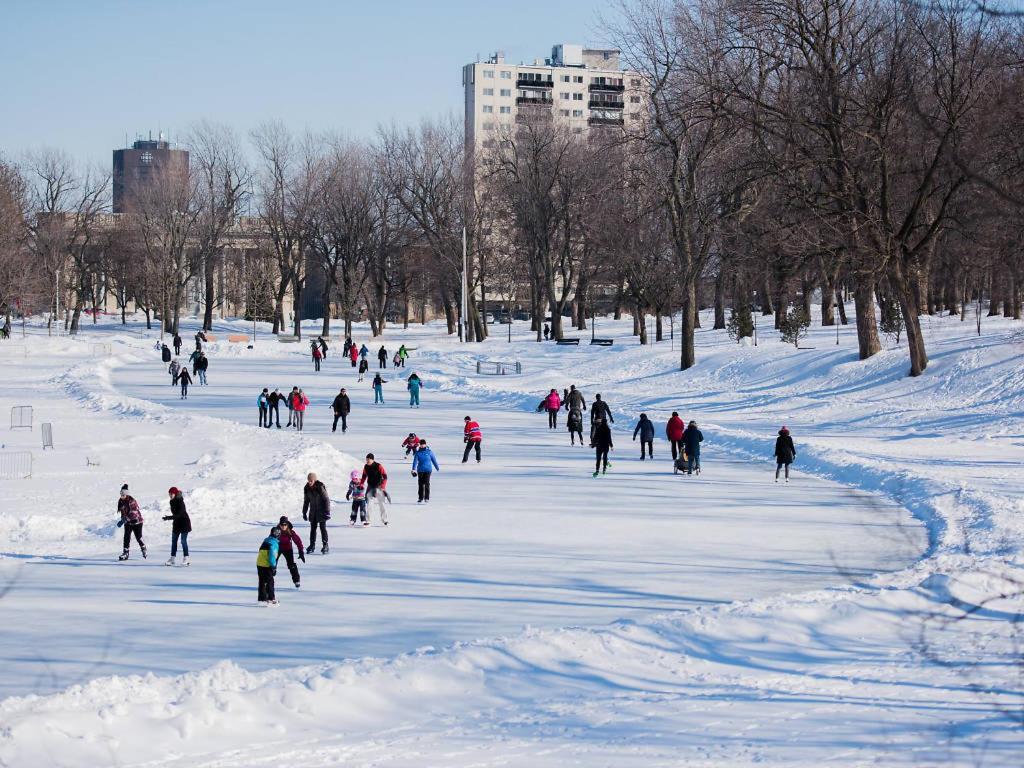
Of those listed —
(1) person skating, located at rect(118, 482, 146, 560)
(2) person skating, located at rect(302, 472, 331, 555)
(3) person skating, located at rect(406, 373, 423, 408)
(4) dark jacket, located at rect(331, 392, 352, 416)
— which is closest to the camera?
(1) person skating, located at rect(118, 482, 146, 560)

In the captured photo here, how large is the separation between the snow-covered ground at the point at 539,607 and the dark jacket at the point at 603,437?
2.28 feet

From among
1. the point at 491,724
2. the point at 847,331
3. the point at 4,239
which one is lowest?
the point at 491,724

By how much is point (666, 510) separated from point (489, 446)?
987 centimetres

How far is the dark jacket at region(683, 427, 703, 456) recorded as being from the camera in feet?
74.8

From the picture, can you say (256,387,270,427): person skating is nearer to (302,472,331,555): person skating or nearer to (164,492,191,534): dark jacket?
(302,472,331,555): person skating

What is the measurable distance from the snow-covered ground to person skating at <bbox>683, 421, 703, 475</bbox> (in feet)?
2.07

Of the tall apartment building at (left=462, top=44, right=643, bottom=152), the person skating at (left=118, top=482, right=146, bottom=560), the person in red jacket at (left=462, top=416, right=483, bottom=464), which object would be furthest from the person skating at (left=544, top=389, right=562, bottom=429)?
the tall apartment building at (left=462, top=44, right=643, bottom=152)

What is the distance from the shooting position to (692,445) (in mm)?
22969

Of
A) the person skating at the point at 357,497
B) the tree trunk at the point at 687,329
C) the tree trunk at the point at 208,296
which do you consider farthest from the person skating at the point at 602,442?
the tree trunk at the point at 208,296

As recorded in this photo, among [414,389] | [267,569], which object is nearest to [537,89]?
[414,389]

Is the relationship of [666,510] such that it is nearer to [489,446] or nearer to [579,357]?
[489,446]

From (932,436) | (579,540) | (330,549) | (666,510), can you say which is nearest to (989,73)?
(932,436)

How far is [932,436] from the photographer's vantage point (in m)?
27.8

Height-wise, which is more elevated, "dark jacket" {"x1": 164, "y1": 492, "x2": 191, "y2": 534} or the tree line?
the tree line
